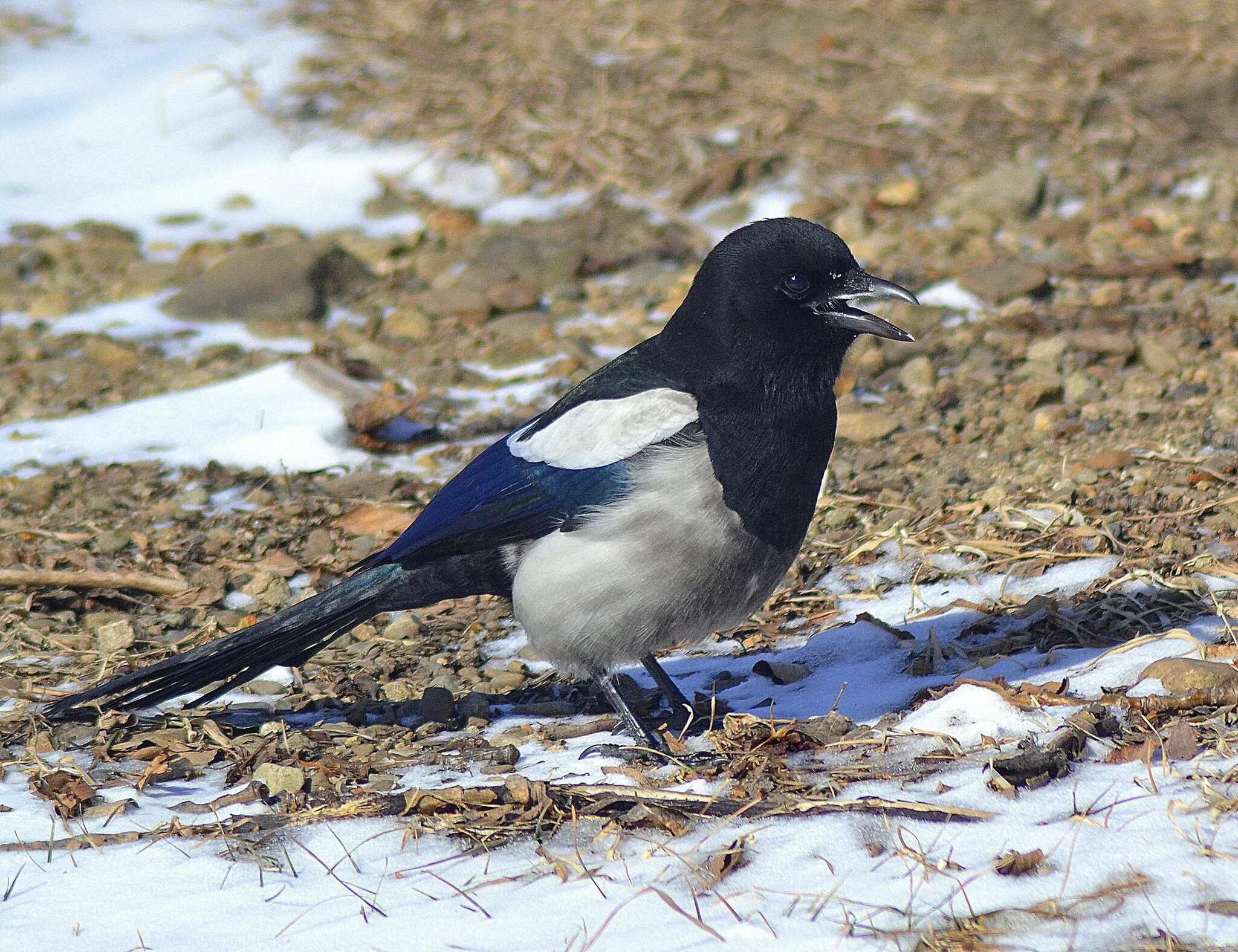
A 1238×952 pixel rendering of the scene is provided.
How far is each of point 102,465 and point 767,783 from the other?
3148 mm

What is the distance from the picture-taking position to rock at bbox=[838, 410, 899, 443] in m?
5.22

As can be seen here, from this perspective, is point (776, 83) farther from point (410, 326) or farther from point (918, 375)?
point (918, 375)

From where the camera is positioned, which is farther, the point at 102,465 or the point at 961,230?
the point at 961,230

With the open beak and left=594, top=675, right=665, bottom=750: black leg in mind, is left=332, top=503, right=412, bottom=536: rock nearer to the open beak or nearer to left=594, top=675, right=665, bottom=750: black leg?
left=594, top=675, right=665, bottom=750: black leg

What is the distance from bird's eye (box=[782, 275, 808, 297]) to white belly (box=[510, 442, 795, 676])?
1.57ft

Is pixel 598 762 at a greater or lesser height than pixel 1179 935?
lesser

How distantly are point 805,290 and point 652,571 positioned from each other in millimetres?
796

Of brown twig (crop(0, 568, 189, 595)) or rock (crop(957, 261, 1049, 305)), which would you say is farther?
rock (crop(957, 261, 1049, 305))

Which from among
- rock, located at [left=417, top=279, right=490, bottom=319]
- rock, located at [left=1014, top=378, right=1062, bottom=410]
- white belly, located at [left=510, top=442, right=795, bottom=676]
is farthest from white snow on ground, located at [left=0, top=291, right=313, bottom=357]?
white belly, located at [left=510, top=442, right=795, bottom=676]

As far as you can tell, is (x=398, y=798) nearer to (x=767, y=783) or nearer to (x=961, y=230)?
(x=767, y=783)

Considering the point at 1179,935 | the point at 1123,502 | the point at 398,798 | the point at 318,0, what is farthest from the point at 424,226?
the point at 1179,935

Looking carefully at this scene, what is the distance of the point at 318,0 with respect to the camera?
9328 millimetres

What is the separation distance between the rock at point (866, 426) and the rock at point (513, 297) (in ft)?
5.53

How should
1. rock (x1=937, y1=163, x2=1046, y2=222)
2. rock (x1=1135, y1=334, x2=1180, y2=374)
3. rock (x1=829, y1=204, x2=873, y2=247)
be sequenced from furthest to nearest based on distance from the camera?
rock (x1=937, y1=163, x2=1046, y2=222) → rock (x1=829, y1=204, x2=873, y2=247) → rock (x1=1135, y1=334, x2=1180, y2=374)
